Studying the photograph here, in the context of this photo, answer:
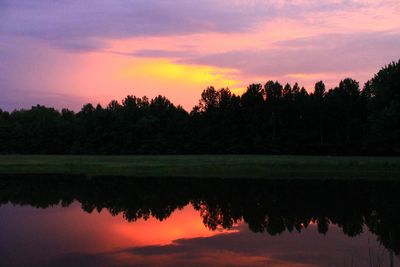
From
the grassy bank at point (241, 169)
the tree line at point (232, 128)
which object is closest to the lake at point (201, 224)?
the grassy bank at point (241, 169)

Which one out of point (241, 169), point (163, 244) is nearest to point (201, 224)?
point (163, 244)

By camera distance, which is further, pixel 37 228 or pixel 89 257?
pixel 37 228

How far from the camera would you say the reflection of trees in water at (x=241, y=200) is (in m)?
18.9

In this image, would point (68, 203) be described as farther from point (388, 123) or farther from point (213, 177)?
point (388, 123)

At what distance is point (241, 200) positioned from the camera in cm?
2514

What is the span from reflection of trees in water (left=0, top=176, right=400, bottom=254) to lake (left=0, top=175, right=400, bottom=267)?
0.05 metres

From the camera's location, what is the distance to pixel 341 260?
12727 mm

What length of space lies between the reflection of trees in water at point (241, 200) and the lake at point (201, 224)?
0.16ft

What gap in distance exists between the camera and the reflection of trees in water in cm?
1886

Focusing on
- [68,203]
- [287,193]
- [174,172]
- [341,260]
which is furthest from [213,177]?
[341,260]

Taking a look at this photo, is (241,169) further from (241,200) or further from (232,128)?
(232,128)

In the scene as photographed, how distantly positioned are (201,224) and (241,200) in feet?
22.7

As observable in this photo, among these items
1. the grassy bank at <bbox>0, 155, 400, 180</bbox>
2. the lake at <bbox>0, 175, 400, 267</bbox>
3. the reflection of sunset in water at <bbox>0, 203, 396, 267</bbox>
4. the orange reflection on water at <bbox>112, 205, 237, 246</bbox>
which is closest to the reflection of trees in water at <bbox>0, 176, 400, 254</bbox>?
the lake at <bbox>0, 175, 400, 267</bbox>

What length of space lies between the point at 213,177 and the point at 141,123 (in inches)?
1892
